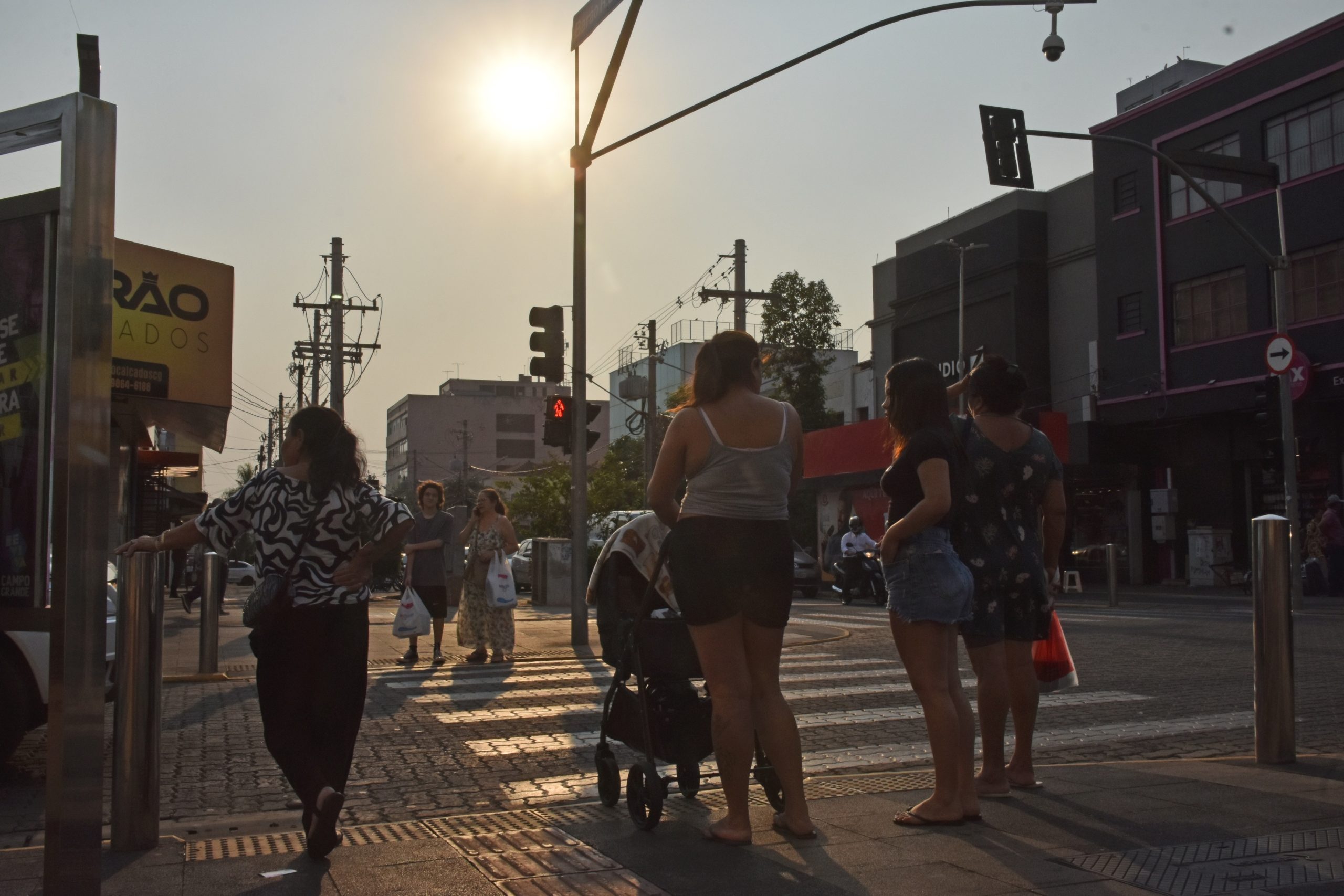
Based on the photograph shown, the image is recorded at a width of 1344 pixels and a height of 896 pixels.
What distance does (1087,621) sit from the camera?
56.1 feet

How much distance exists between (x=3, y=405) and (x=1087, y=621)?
1580 centimetres

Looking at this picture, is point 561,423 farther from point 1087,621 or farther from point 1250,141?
point 1250,141

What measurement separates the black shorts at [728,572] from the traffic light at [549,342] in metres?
10.3

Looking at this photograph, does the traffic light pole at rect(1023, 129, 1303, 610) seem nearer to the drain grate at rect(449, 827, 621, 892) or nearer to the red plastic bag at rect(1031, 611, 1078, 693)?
the red plastic bag at rect(1031, 611, 1078, 693)

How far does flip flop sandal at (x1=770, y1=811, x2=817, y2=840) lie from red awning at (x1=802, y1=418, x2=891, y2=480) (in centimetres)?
3276

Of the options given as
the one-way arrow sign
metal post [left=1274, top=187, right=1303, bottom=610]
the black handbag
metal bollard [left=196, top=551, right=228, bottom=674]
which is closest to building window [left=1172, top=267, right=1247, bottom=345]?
metal post [left=1274, top=187, right=1303, bottom=610]

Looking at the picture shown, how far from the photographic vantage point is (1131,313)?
3356 cm

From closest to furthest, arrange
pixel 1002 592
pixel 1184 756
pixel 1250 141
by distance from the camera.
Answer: pixel 1002 592
pixel 1184 756
pixel 1250 141

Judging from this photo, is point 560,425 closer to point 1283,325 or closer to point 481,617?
point 481,617

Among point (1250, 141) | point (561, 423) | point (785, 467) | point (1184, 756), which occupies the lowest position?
point (1184, 756)

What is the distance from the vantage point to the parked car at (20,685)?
6.28 meters

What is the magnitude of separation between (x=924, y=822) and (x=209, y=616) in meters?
8.14

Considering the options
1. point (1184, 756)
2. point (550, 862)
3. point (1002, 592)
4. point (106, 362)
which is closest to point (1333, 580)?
point (1184, 756)

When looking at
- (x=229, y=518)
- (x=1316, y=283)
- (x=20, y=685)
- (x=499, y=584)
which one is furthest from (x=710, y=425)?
(x=1316, y=283)
